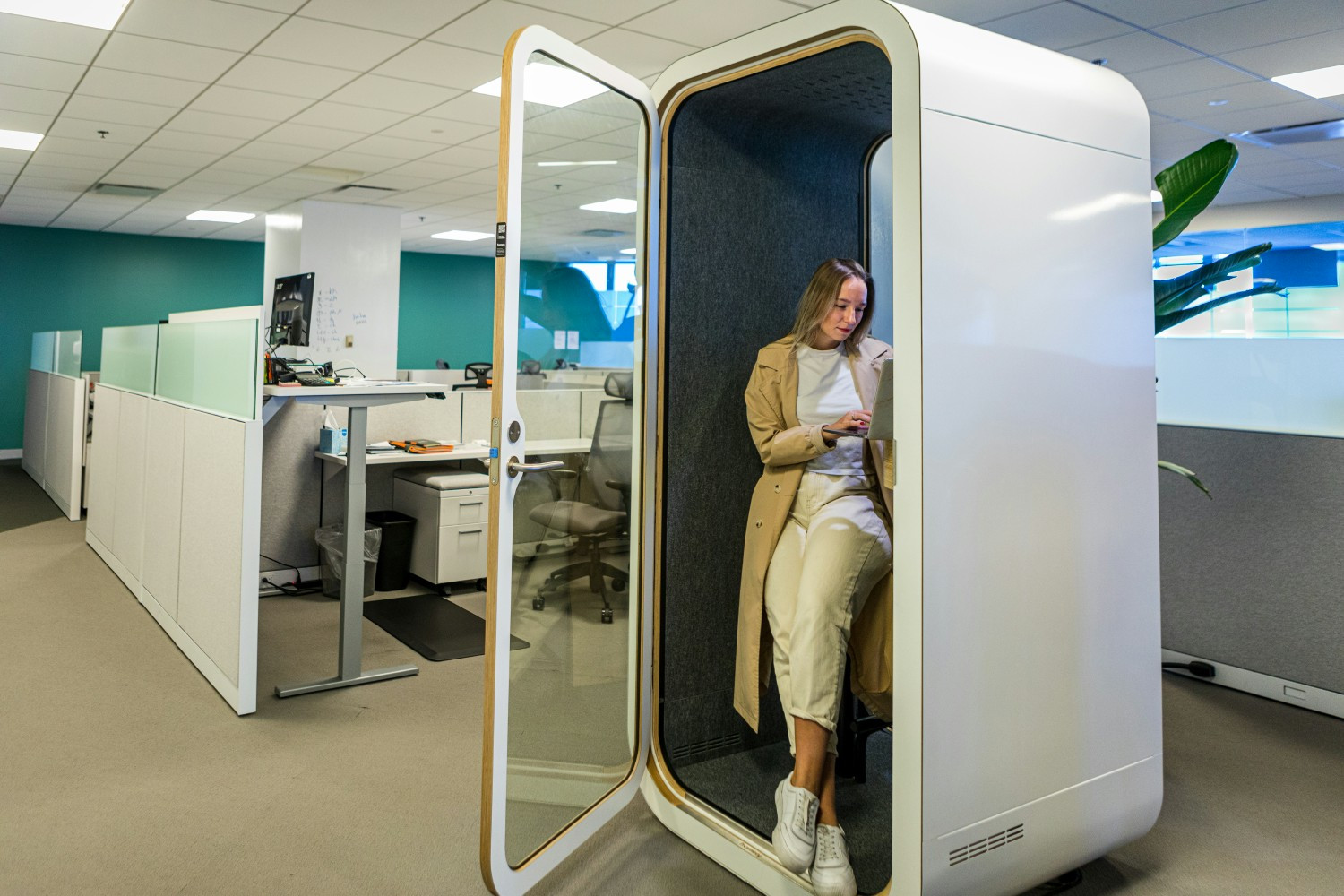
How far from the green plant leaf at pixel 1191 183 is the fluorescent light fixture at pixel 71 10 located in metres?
3.55

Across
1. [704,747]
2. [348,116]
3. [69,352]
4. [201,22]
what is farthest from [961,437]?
[69,352]

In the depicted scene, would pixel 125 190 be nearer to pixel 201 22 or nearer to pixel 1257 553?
pixel 201 22

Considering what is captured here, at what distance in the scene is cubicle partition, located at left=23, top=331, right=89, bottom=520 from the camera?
577 centimetres

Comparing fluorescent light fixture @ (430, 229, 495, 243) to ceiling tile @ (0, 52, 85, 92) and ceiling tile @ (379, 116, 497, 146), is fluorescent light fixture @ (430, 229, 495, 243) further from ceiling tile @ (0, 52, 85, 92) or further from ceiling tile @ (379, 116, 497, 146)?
ceiling tile @ (0, 52, 85, 92)

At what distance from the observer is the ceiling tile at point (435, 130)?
202 inches

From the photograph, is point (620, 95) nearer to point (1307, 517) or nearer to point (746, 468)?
point (746, 468)

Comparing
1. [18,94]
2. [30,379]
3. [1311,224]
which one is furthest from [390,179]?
[1311,224]

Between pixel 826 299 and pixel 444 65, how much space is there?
9.18 ft

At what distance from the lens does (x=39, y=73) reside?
427 centimetres

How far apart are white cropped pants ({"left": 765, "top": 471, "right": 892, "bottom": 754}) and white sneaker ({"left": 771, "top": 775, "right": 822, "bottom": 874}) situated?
12cm

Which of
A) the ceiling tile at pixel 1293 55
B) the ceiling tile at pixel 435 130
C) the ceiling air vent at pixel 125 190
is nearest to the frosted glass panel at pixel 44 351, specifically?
the ceiling air vent at pixel 125 190

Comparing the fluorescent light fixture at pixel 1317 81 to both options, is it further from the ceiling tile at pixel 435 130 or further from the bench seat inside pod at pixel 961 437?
the ceiling tile at pixel 435 130

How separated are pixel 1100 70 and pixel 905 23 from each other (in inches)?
22.8

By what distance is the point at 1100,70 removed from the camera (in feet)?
6.08
